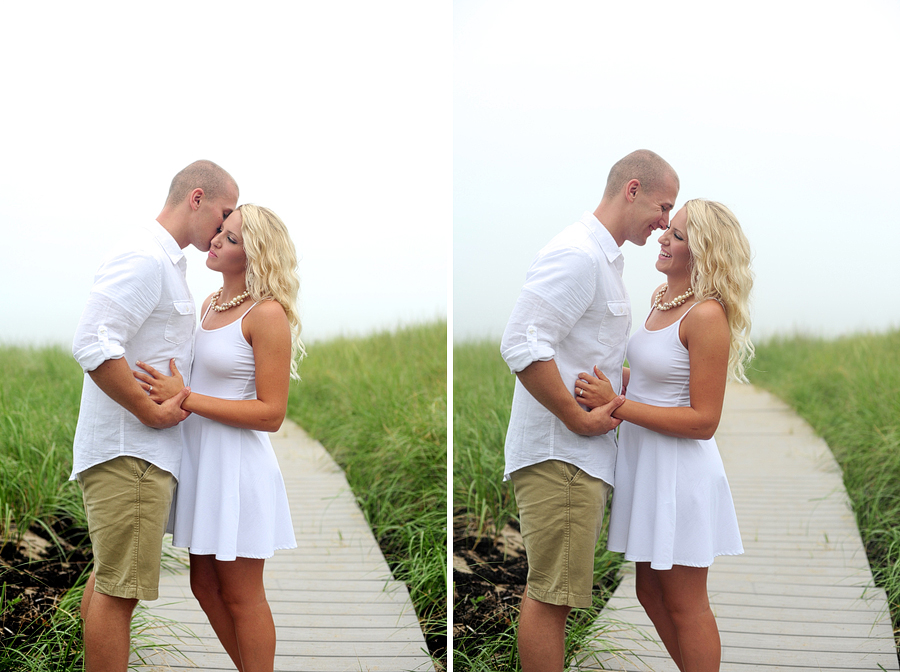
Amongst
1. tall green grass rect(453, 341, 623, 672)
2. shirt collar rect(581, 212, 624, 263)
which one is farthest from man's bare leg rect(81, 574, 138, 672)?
A: shirt collar rect(581, 212, 624, 263)

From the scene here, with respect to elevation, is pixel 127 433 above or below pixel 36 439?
above

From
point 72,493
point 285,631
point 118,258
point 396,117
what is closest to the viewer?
point 118,258

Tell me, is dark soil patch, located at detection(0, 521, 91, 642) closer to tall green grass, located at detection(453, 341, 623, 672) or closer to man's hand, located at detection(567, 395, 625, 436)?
tall green grass, located at detection(453, 341, 623, 672)

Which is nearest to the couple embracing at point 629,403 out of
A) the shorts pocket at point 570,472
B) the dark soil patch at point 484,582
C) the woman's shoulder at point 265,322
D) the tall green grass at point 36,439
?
the shorts pocket at point 570,472

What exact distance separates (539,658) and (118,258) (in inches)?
60.4

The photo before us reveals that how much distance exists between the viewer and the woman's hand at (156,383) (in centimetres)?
183

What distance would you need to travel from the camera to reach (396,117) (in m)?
4.07

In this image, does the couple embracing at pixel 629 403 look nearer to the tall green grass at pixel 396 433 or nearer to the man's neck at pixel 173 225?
the man's neck at pixel 173 225

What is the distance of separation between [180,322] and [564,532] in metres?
1.17

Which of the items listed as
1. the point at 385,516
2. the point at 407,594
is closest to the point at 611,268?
the point at 407,594

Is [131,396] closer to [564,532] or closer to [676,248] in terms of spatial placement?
[564,532]

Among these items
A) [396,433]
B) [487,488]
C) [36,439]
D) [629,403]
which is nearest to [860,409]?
[487,488]

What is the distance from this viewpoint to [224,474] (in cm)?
191

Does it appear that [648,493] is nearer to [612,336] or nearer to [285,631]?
[612,336]
